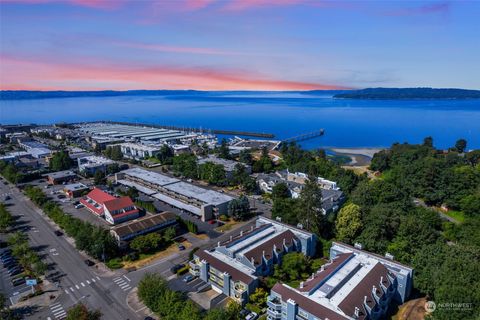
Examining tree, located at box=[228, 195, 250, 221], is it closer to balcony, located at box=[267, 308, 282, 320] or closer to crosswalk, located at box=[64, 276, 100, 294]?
crosswalk, located at box=[64, 276, 100, 294]

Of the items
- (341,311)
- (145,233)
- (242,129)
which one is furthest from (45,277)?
(242,129)

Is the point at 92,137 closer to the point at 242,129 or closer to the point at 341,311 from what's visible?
the point at 242,129

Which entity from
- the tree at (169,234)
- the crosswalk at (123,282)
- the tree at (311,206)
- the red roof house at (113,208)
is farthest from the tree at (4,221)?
the tree at (311,206)

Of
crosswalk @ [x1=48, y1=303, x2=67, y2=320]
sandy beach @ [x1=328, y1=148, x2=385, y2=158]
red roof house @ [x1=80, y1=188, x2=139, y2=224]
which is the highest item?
sandy beach @ [x1=328, y1=148, x2=385, y2=158]

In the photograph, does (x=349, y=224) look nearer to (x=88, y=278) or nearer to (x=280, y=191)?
(x=280, y=191)

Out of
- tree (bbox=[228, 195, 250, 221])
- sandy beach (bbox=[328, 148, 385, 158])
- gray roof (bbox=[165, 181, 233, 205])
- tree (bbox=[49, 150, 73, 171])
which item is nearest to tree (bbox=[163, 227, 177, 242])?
gray roof (bbox=[165, 181, 233, 205])

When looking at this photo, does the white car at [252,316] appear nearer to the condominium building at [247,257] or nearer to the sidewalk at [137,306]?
the condominium building at [247,257]

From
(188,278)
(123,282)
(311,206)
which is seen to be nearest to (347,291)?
(311,206)
